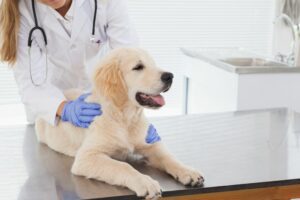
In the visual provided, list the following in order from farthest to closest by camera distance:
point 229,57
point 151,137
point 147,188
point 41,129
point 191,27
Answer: point 191,27 → point 229,57 → point 41,129 → point 151,137 → point 147,188

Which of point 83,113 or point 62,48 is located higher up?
point 62,48

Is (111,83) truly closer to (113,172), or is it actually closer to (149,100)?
(149,100)

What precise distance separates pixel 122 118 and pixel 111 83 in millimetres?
109

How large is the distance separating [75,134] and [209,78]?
1.61 meters

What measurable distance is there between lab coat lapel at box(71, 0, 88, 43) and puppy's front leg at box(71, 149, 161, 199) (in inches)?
20.7

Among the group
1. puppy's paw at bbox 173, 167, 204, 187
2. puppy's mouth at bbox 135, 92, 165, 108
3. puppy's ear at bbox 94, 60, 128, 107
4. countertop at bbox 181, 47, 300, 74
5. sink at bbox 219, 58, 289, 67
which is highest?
puppy's ear at bbox 94, 60, 128, 107

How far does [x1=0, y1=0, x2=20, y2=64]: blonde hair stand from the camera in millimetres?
1460

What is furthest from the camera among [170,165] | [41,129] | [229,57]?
[229,57]

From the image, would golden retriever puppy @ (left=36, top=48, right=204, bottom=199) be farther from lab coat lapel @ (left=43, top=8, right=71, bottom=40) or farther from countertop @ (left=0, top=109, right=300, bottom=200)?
lab coat lapel @ (left=43, top=8, right=71, bottom=40)

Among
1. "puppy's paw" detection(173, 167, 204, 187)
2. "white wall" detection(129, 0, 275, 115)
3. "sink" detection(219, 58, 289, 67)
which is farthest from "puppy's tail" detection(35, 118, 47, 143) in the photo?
"white wall" detection(129, 0, 275, 115)

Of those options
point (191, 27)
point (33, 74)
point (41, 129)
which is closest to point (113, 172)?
point (41, 129)

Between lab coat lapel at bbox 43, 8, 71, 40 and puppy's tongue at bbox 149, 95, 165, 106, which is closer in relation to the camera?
puppy's tongue at bbox 149, 95, 165, 106

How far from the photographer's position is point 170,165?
1211 millimetres

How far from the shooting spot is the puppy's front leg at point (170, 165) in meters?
1.14
